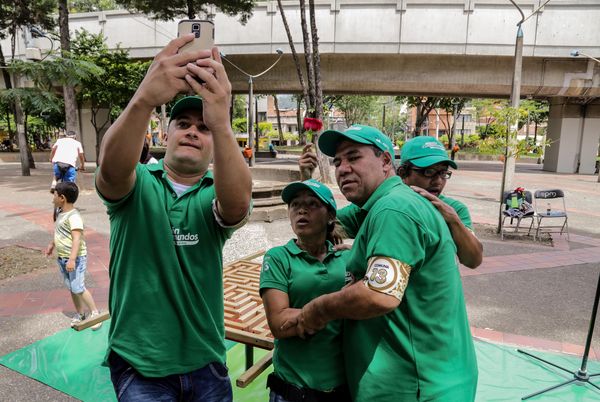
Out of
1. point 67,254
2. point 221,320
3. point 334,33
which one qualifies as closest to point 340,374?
point 221,320

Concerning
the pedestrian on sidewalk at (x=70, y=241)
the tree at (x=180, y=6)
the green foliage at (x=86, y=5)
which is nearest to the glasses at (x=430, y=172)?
the pedestrian on sidewalk at (x=70, y=241)

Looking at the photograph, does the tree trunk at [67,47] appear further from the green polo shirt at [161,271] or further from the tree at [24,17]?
the green polo shirt at [161,271]

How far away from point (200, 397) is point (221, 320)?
1.05 feet

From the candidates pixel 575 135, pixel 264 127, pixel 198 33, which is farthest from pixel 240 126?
pixel 198 33

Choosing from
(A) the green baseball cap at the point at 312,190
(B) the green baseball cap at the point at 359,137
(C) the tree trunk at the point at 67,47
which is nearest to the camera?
(B) the green baseball cap at the point at 359,137

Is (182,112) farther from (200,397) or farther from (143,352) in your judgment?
(200,397)

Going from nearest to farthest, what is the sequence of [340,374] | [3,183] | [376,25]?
[340,374], [3,183], [376,25]

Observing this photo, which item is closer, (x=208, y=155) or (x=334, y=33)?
(x=208, y=155)

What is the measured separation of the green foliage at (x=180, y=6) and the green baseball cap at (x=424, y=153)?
49.4 feet

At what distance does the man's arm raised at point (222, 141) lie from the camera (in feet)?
4.09

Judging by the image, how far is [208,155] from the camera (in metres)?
1.70

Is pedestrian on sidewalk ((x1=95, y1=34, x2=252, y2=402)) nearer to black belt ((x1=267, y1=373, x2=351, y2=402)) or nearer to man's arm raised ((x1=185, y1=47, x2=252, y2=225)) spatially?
man's arm raised ((x1=185, y1=47, x2=252, y2=225))

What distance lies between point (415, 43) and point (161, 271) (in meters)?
21.1

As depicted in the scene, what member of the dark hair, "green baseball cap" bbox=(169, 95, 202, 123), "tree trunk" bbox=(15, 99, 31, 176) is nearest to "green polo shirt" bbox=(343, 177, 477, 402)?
"green baseball cap" bbox=(169, 95, 202, 123)
